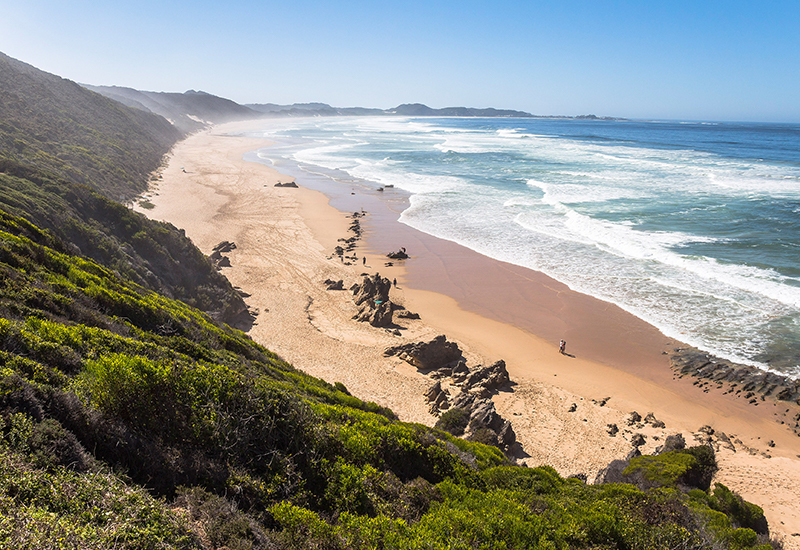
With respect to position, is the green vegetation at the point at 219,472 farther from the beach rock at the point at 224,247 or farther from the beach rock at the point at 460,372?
the beach rock at the point at 224,247

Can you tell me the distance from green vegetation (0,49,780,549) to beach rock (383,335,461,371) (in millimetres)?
6293

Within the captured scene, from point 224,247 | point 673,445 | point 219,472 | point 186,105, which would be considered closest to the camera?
point 219,472

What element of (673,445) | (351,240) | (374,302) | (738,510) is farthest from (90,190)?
(738,510)

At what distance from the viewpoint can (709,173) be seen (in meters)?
50.1

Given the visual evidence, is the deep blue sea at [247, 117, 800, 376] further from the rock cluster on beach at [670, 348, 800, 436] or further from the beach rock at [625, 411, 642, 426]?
the beach rock at [625, 411, 642, 426]

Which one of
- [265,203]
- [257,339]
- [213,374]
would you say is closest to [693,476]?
[213,374]

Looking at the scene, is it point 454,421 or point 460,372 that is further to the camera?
point 460,372

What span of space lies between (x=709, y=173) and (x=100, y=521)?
203ft

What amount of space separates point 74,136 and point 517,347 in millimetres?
46730

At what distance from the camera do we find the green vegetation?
3.68m

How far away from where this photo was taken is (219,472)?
5016mm

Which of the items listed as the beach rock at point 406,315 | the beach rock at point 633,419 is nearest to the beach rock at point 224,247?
the beach rock at point 406,315

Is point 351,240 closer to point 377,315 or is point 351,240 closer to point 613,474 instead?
point 377,315

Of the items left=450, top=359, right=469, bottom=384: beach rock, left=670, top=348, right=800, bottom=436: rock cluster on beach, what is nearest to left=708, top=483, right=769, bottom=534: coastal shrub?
left=670, top=348, right=800, bottom=436: rock cluster on beach
